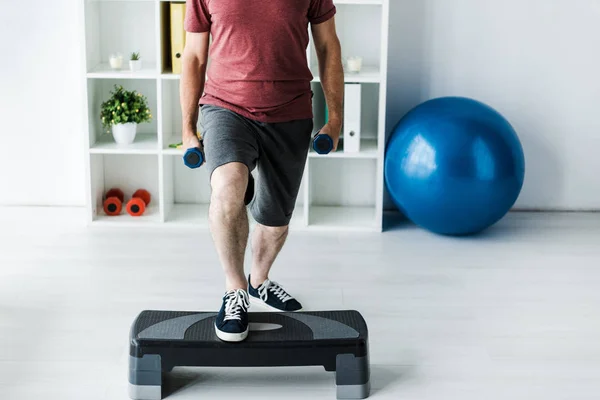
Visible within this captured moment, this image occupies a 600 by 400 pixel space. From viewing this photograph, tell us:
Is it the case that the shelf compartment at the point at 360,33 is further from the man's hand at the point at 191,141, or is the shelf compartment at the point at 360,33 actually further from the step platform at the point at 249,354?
the step platform at the point at 249,354

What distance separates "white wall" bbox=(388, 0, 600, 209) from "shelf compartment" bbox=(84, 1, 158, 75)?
124 cm

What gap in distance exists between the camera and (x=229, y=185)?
2729 millimetres

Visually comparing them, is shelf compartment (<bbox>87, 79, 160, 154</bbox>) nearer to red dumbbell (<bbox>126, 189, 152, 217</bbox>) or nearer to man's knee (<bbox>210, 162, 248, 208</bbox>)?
red dumbbell (<bbox>126, 189, 152, 217</bbox>)

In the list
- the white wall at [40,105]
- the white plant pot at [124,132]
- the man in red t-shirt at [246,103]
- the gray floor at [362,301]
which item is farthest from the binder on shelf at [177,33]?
the man in red t-shirt at [246,103]

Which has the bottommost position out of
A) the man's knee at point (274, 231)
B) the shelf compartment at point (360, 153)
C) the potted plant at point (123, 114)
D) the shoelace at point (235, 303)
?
the shoelace at point (235, 303)

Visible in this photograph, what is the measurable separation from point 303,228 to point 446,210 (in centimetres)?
74

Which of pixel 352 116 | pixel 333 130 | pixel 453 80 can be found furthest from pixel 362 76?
pixel 333 130

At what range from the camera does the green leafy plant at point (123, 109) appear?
14.4ft

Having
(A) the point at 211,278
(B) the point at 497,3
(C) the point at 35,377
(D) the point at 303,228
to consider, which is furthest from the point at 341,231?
(C) the point at 35,377

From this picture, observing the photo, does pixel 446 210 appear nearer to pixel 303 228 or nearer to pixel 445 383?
pixel 303 228

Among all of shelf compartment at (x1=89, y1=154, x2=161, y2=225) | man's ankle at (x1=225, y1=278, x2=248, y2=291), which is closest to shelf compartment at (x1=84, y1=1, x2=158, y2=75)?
shelf compartment at (x1=89, y1=154, x2=161, y2=225)

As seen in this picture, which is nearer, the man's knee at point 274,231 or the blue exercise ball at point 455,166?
the man's knee at point 274,231

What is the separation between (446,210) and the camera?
4.10 m

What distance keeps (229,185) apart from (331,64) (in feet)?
2.14
